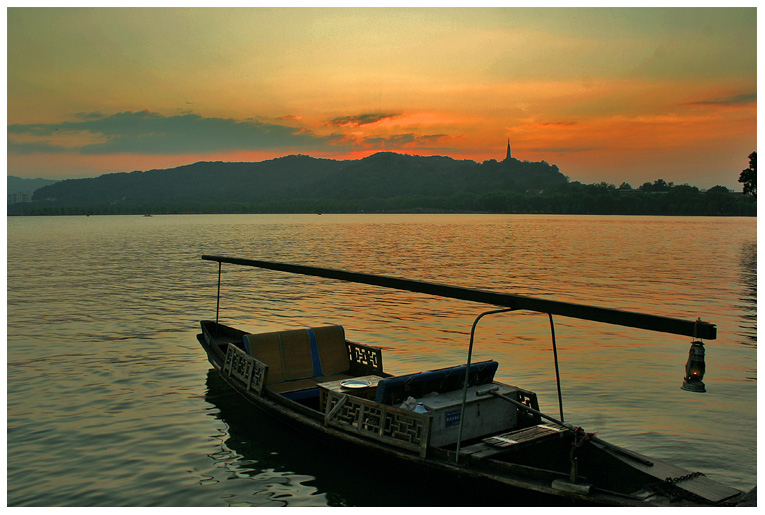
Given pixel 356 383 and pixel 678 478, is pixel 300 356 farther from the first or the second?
pixel 678 478

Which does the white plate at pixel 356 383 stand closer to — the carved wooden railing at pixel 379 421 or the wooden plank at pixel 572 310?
the carved wooden railing at pixel 379 421

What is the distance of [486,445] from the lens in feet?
33.1

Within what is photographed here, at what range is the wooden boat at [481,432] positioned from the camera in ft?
27.8

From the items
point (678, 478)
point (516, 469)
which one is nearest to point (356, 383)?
point (516, 469)

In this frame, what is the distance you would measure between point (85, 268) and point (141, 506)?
161ft

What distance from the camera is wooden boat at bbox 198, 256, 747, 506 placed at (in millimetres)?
8484

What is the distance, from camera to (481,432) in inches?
430

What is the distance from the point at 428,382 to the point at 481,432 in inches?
50.5

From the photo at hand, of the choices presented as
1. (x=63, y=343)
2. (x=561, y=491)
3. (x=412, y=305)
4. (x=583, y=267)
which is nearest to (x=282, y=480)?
(x=561, y=491)

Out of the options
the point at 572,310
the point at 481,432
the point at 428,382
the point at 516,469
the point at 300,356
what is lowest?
the point at 481,432

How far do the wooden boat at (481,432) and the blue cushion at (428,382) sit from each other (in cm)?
2

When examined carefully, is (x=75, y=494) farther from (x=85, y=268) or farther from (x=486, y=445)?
(x=85, y=268)

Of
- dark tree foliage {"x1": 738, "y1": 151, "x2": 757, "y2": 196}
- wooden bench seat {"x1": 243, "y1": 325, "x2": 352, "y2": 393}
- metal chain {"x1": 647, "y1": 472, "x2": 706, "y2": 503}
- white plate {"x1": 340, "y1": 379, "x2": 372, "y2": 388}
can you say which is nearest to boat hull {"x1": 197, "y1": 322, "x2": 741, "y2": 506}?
metal chain {"x1": 647, "y1": 472, "x2": 706, "y2": 503}

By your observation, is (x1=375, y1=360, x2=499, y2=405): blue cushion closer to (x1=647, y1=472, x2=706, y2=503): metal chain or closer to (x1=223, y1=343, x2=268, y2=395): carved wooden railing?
(x1=647, y1=472, x2=706, y2=503): metal chain
